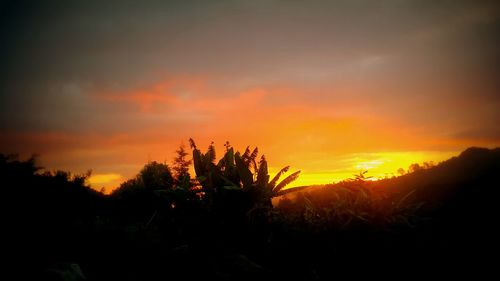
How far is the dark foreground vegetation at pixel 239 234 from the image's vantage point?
3898mm

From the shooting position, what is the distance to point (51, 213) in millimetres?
4836

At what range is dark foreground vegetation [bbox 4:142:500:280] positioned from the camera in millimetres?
3898

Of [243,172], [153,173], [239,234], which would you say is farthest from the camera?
[153,173]

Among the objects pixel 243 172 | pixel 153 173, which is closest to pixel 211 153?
pixel 243 172

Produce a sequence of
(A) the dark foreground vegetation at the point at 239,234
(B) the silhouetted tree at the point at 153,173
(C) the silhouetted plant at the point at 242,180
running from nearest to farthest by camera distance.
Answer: (A) the dark foreground vegetation at the point at 239,234, (C) the silhouetted plant at the point at 242,180, (B) the silhouetted tree at the point at 153,173

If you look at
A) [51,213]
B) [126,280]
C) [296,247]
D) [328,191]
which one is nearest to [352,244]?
[296,247]

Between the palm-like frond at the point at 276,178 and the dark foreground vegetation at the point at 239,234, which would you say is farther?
the palm-like frond at the point at 276,178

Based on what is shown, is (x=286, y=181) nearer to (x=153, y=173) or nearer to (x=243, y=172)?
(x=243, y=172)

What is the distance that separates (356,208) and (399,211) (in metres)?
1.14

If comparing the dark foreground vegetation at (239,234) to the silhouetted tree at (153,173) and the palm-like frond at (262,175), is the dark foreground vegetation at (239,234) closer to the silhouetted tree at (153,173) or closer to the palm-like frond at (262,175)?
the palm-like frond at (262,175)

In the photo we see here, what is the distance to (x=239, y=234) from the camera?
619 centimetres

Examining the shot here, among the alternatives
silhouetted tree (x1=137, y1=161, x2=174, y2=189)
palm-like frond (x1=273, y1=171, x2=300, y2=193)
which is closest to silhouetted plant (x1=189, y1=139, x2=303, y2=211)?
palm-like frond (x1=273, y1=171, x2=300, y2=193)

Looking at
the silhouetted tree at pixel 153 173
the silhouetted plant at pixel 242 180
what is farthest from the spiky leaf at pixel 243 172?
the silhouetted tree at pixel 153 173

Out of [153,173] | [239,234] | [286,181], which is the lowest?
[239,234]
